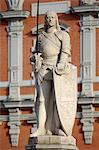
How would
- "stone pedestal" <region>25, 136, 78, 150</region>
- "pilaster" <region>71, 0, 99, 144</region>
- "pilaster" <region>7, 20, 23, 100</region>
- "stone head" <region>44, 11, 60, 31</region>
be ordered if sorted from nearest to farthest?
"stone pedestal" <region>25, 136, 78, 150</region>
"stone head" <region>44, 11, 60, 31</region>
"pilaster" <region>71, 0, 99, 144</region>
"pilaster" <region>7, 20, 23, 100</region>

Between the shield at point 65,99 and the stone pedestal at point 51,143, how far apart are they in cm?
22

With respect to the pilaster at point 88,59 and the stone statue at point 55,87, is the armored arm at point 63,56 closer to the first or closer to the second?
the stone statue at point 55,87

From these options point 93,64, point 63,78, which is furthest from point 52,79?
point 93,64

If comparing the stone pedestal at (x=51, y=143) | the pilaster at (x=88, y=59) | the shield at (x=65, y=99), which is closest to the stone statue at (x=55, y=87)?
the shield at (x=65, y=99)

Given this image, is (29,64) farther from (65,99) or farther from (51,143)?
(51,143)

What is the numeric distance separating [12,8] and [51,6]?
1302 millimetres

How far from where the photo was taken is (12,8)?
22.8 metres

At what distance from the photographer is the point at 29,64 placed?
22484mm

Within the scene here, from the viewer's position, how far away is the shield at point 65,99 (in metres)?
10.3

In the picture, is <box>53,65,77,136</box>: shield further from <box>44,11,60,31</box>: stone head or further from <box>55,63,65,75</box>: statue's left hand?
<box>44,11,60,31</box>: stone head

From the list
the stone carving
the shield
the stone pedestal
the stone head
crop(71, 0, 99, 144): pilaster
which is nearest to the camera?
the stone pedestal

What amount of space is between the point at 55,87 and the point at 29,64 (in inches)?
481

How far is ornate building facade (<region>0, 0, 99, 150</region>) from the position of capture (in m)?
21.7

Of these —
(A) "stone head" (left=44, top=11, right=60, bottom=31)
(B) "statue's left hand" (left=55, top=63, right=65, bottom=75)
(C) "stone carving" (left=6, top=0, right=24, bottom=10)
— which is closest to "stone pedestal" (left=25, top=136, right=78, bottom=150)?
(B) "statue's left hand" (left=55, top=63, right=65, bottom=75)
